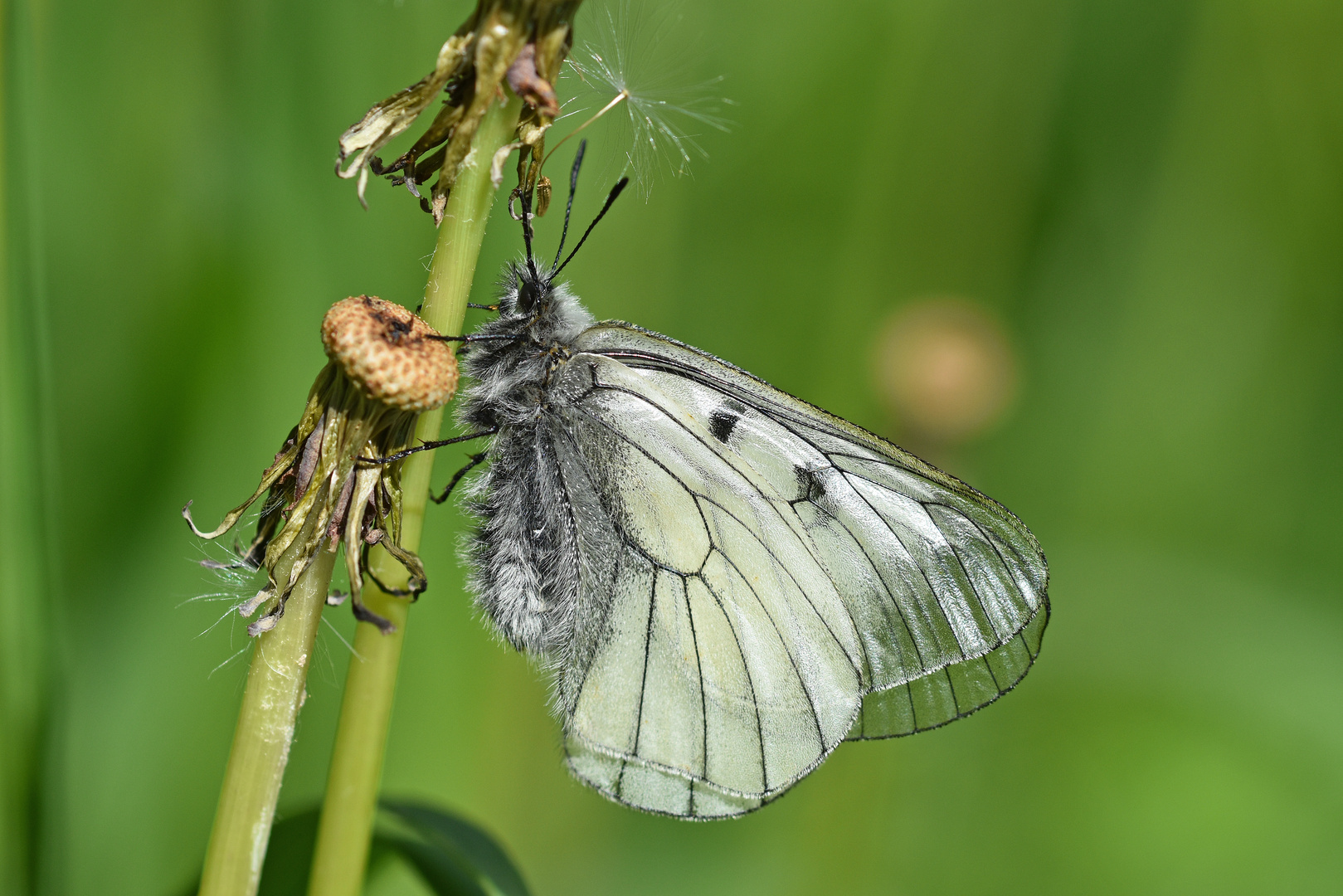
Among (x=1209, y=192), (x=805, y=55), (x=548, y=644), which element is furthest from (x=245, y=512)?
(x=1209, y=192)

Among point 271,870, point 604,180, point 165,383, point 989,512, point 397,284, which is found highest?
point 397,284

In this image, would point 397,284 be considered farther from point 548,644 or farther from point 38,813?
point 38,813

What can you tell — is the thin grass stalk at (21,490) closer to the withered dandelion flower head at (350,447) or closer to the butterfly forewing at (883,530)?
the withered dandelion flower head at (350,447)

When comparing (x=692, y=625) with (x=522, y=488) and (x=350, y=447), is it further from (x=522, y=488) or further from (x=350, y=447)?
(x=350, y=447)

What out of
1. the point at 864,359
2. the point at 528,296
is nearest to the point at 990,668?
the point at 528,296

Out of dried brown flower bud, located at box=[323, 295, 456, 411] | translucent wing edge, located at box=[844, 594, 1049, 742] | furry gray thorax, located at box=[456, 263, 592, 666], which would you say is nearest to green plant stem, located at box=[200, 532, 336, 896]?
dried brown flower bud, located at box=[323, 295, 456, 411]

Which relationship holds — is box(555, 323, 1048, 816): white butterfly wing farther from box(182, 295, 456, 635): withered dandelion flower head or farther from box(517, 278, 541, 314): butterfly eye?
box(182, 295, 456, 635): withered dandelion flower head
